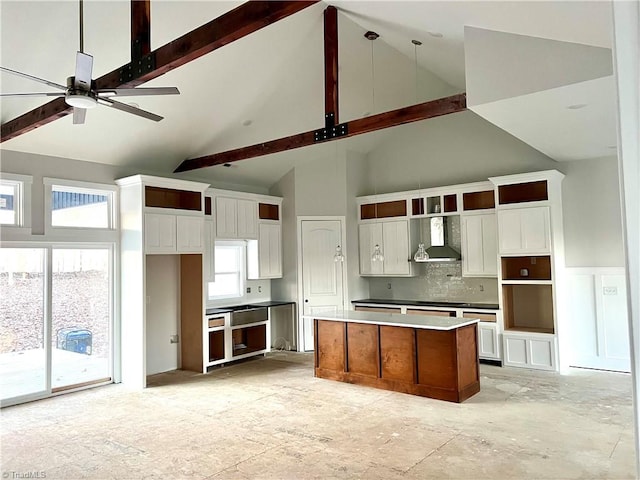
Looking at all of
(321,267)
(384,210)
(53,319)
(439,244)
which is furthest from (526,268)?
(53,319)

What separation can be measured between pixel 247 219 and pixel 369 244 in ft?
7.47

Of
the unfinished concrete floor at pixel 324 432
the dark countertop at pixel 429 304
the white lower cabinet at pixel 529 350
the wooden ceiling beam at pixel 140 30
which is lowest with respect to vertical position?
the unfinished concrete floor at pixel 324 432

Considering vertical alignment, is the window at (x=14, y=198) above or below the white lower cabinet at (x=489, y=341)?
above

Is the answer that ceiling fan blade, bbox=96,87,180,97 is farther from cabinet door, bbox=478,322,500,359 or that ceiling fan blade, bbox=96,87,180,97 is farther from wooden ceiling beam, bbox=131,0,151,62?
cabinet door, bbox=478,322,500,359

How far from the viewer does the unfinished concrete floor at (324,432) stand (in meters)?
3.61

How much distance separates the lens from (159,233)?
6.22 meters

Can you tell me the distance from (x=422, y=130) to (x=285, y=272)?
3.52 metres

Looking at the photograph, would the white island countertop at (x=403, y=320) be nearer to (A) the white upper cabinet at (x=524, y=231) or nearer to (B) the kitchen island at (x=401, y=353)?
(B) the kitchen island at (x=401, y=353)

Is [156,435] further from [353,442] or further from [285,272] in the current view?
[285,272]

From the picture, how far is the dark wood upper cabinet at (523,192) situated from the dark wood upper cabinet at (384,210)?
176cm

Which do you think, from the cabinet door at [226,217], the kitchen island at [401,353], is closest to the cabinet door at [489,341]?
the kitchen island at [401,353]

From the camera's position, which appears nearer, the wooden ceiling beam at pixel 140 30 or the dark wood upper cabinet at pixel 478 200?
the wooden ceiling beam at pixel 140 30

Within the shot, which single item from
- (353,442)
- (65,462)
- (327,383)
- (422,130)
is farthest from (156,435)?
(422,130)

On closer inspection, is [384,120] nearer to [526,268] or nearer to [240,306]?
[526,268]
